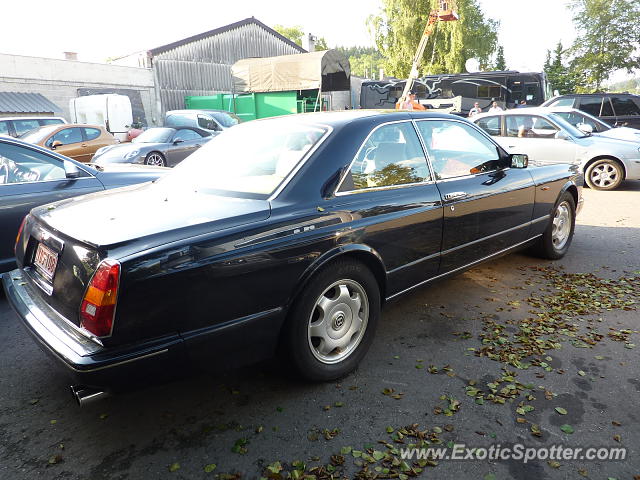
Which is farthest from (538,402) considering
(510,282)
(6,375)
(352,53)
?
(352,53)

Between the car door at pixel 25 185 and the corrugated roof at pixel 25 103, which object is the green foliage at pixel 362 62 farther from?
the car door at pixel 25 185

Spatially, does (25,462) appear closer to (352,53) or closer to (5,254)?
(5,254)

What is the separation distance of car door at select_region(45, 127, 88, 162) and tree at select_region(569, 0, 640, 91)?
114 feet

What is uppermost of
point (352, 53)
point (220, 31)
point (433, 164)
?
point (352, 53)

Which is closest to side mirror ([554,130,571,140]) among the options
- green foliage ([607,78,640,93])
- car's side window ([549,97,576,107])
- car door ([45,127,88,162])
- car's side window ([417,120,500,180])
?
car's side window ([549,97,576,107])

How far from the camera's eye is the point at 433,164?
11.5 feet

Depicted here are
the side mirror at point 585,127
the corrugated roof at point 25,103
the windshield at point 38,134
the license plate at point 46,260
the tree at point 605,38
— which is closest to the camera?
the license plate at point 46,260

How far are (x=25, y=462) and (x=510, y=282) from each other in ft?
13.4

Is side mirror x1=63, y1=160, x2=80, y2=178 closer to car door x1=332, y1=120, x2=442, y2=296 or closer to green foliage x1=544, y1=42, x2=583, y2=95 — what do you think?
car door x1=332, y1=120, x2=442, y2=296

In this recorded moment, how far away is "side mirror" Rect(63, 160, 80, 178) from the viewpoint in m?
4.63

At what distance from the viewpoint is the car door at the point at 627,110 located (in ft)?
41.8

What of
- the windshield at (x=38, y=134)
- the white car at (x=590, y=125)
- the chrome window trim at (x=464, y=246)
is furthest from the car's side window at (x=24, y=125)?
the white car at (x=590, y=125)

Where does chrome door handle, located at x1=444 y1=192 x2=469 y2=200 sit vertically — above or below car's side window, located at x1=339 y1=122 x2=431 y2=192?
below

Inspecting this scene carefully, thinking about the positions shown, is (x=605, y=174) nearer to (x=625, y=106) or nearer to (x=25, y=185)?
(x=625, y=106)
